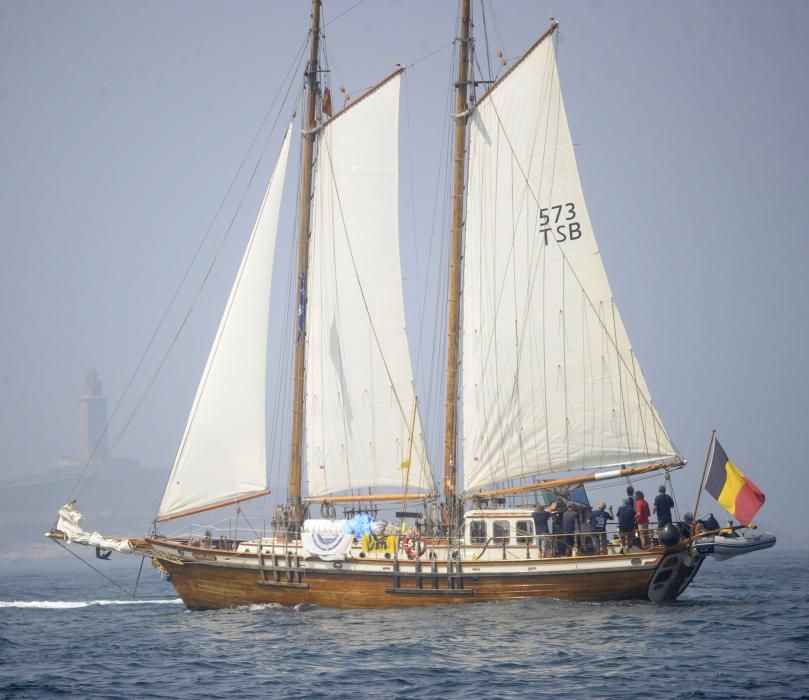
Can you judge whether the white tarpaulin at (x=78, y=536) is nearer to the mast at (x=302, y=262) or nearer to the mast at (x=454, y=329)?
the mast at (x=302, y=262)

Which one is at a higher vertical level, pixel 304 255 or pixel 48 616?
pixel 304 255

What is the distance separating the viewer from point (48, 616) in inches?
1889

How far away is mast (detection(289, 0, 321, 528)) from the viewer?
46.8m

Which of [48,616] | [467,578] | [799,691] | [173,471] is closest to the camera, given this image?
[799,691]

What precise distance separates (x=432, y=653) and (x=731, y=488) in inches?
576

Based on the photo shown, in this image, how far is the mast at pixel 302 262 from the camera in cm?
4684

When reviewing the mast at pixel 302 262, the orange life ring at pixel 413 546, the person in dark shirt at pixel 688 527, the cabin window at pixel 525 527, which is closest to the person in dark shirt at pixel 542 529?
the cabin window at pixel 525 527

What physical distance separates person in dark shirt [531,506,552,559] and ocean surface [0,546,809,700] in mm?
2523

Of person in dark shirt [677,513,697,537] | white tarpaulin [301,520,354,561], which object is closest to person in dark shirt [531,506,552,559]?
person in dark shirt [677,513,697,537]

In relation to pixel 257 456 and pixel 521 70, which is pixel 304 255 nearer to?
pixel 257 456

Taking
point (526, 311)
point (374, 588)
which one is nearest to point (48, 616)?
point (374, 588)

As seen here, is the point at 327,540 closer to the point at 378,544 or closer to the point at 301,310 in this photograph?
the point at 378,544

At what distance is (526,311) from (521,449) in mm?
5748

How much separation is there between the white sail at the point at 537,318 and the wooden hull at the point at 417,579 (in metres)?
5.04
